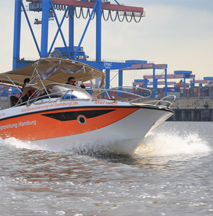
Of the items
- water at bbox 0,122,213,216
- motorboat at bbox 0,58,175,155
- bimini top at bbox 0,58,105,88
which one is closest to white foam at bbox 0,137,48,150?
motorboat at bbox 0,58,175,155

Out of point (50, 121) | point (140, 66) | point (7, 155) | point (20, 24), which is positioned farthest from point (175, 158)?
point (140, 66)

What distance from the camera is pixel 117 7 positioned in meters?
62.6

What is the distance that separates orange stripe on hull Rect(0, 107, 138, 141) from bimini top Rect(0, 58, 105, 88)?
1141 millimetres

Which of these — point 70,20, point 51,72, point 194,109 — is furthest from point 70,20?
point 51,72

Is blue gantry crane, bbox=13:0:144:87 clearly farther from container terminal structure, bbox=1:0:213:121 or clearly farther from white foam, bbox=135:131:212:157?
white foam, bbox=135:131:212:157

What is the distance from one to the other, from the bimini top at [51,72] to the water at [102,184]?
2.39m

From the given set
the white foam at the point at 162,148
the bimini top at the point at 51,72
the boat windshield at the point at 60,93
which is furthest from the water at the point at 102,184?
the bimini top at the point at 51,72

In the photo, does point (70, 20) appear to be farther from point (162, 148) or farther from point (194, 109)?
point (162, 148)

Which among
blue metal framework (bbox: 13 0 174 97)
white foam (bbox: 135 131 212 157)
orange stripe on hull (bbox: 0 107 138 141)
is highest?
blue metal framework (bbox: 13 0 174 97)

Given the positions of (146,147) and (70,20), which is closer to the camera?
(146,147)

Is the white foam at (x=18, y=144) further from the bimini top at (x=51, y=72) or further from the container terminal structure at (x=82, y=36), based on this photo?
the container terminal structure at (x=82, y=36)

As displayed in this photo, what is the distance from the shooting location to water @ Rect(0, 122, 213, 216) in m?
4.98

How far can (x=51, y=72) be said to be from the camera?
12047 millimetres

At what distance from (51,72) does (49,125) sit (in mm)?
2080
